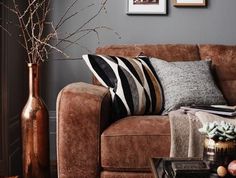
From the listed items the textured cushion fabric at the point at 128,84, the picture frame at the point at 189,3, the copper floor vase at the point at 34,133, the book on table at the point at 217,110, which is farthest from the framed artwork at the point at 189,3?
the copper floor vase at the point at 34,133

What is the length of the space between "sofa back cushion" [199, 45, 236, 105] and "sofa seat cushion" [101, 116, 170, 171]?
0.84m

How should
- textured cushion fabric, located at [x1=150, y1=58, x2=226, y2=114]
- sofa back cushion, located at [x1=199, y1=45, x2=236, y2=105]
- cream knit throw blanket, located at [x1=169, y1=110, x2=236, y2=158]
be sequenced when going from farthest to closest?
sofa back cushion, located at [x1=199, y1=45, x2=236, y2=105] < textured cushion fabric, located at [x1=150, y1=58, x2=226, y2=114] < cream knit throw blanket, located at [x1=169, y1=110, x2=236, y2=158]

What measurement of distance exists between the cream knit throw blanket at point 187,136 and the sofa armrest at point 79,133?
1.22 ft

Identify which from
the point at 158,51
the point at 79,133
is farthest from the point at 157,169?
the point at 158,51

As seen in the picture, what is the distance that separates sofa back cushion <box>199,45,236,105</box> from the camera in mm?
2846

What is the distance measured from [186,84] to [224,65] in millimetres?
465

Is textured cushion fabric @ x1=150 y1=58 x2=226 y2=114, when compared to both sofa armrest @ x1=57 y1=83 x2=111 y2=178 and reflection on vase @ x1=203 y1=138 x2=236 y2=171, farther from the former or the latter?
reflection on vase @ x1=203 y1=138 x2=236 y2=171

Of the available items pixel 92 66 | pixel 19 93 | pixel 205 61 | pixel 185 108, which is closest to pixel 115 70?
pixel 92 66

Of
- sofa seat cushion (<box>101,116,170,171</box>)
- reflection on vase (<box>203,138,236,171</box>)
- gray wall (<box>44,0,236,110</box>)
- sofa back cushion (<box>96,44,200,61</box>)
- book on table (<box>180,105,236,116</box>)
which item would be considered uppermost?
gray wall (<box>44,0,236,110</box>)

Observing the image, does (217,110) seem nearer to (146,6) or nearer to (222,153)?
(222,153)

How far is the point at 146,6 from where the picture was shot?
3.37 m

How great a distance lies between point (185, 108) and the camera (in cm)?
235

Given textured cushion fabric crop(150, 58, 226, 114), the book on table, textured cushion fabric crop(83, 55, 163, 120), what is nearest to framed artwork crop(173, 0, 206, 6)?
textured cushion fabric crop(150, 58, 226, 114)

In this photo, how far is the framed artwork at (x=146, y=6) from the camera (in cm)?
336
